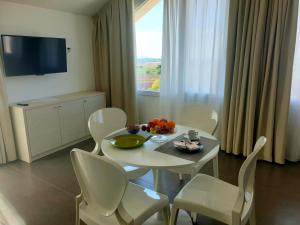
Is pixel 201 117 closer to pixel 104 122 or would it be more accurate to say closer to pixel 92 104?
pixel 104 122

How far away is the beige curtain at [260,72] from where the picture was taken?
269 cm

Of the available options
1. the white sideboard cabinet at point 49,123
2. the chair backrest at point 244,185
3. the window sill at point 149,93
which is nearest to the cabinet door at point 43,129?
the white sideboard cabinet at point 49,123

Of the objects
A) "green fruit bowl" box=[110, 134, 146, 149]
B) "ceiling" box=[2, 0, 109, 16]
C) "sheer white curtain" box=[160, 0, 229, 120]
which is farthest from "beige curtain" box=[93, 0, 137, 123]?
"green fruit bowl" box=[110, 134, 146, 149]

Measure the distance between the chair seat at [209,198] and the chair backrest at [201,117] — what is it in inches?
30.1

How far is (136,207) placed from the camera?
4.78ft

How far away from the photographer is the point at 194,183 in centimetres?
172

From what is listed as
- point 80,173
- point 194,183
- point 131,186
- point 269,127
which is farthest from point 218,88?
point 80,173

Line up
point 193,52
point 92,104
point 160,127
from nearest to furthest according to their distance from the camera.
Result: point 160,127
point 193,52
point 92,104

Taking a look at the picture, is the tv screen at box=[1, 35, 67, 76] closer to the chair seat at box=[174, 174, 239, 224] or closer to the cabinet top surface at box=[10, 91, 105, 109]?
the cabinet top surface at box=[10, 91, 105, 109]

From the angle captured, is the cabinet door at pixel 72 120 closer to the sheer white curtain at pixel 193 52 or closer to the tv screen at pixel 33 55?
the tv screen at pixel 33 55

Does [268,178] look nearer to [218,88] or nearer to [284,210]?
[284,210]

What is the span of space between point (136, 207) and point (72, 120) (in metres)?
2.48

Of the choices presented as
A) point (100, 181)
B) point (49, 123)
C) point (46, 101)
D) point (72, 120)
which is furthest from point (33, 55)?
point (100, 181)

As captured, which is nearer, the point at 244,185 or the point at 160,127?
the point at 244,185
